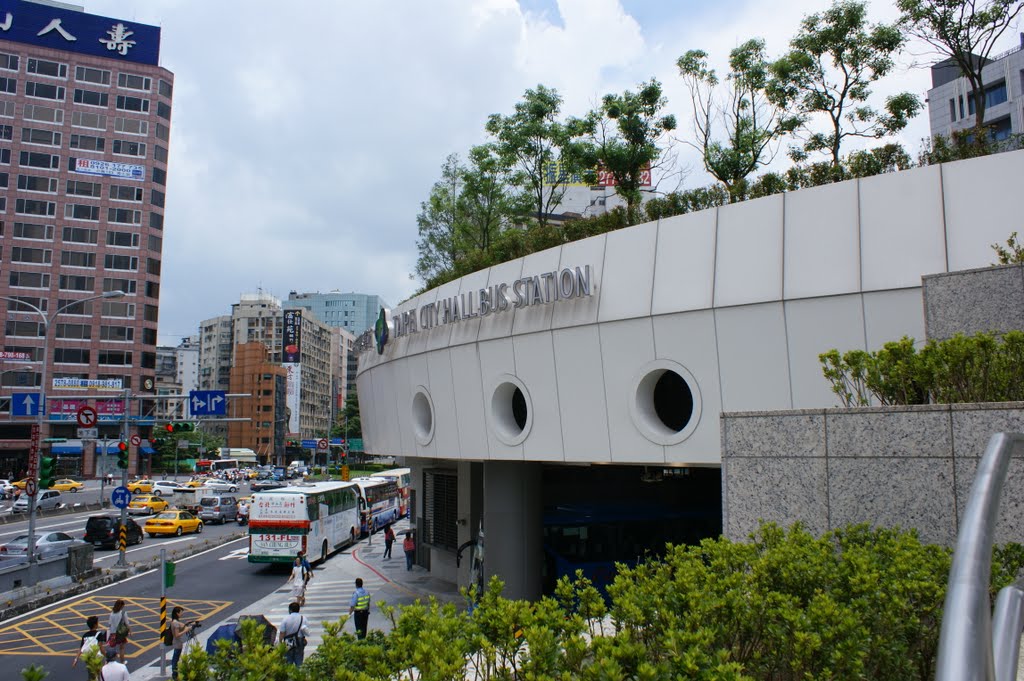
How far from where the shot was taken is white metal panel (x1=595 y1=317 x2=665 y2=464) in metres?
13.7

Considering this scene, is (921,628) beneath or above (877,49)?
beneath

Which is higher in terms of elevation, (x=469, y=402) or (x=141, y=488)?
(x=469, y=402)

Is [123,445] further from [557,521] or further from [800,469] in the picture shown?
[800,469]

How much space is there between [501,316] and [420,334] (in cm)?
374

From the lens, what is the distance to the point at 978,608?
2.76 m

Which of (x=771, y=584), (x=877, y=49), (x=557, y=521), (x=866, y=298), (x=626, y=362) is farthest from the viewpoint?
(x=877, y=49)

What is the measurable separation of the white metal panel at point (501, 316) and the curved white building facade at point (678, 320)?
0.04 meters

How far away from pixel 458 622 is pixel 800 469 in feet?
16.0

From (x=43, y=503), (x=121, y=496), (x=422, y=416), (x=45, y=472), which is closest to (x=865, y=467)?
(x=422, y=416)

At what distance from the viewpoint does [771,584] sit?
6.20m

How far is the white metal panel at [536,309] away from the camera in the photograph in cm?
1551

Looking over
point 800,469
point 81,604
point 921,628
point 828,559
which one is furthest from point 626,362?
point 81,604

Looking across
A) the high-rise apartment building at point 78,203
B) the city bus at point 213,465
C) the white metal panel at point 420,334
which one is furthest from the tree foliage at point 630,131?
the city bus at point 213,465

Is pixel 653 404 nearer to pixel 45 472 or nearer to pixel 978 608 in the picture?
pixel 978 608
